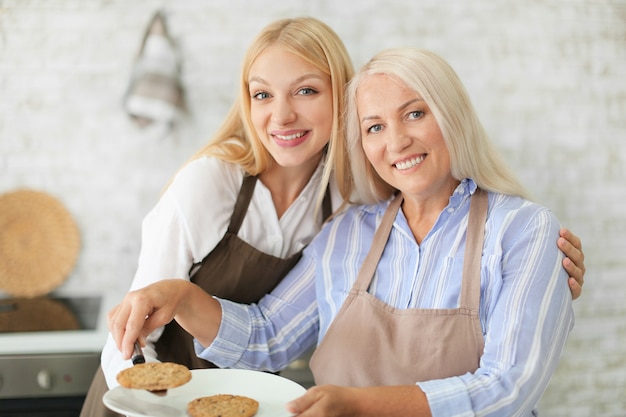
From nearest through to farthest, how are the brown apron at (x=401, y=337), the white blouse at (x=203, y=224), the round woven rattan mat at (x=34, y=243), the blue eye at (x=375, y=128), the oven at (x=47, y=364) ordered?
1. the brown apron at (x=401, y=337)
2. the blue eye at (x=375, y=128)
3. the white blouse at (x=203, y=224)
4. the oven at (x=47, y=364)
5. the round woven rattan mat at (x=34, y=243)

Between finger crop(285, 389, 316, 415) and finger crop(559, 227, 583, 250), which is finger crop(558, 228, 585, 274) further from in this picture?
finger crop(285, 389, 316, 415)

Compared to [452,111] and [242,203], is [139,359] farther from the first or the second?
[452,111]

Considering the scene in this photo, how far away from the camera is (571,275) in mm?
1468

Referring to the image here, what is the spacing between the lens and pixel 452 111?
4.93 feet

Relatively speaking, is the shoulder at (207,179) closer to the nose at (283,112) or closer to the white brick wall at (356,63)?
the nose at (283,112)

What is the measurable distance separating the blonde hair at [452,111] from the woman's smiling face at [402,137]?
0.02m

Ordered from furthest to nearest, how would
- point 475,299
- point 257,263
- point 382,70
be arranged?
1. point 257,263
2. point 382,70
3. point 475,299

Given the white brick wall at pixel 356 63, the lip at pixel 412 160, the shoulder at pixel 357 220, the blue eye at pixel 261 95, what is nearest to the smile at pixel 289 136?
the blue eye at pixel 261 95

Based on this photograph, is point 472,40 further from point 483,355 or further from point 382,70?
point 483,355

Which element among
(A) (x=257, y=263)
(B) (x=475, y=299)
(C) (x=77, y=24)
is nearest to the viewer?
(B) (x=475, y=299)

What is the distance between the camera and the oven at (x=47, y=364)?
218 cm

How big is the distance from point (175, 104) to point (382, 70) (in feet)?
3.77

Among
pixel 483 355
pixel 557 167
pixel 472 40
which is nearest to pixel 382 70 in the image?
pixel 483 355

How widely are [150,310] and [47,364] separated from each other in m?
0.90
